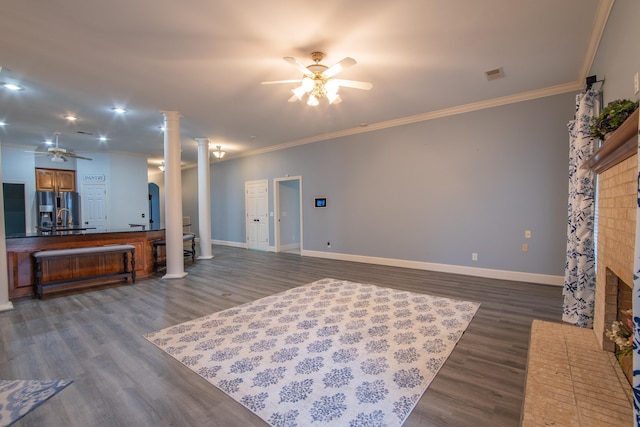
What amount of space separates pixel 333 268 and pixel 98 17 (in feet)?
16.6

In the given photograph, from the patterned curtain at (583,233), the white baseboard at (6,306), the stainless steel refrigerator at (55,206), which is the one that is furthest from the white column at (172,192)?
the patterned curtain at (583,233)

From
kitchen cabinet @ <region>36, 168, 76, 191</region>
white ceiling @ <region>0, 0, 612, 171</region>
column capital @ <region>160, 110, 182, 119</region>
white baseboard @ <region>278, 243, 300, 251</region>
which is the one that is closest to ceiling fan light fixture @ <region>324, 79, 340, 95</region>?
white ceiling @ <region>0, 0, 612, 171</region>

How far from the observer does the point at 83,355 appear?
258 centimetres

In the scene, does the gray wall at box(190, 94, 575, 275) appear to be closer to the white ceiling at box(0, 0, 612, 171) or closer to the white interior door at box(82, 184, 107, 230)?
the white ceiling at box(0, 0, 612, 171)

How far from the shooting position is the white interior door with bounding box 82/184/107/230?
859cm

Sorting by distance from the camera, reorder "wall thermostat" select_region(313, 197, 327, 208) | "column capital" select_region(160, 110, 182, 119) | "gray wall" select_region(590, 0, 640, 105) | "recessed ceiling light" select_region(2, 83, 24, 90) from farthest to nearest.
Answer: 1. "wall thermostat" select_region(313, 197, 327, 208)
2. "column capital" select_region(160, 110, 182, 119)
3. "recessed ceiling light" select_region(2, 83, 24, 90)
4. "gray wall" select_region(590, 0, 640, 105)

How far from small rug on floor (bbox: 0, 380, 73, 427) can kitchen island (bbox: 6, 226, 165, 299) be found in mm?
3127

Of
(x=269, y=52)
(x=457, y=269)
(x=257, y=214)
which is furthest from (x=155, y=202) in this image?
(x=457, y=269)

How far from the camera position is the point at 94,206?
28.2 feet

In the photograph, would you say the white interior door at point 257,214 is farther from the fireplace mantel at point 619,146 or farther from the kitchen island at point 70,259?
the fireplace mantel at point 619,146

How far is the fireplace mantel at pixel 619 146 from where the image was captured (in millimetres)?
1353

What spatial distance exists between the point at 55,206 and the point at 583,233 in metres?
11.3

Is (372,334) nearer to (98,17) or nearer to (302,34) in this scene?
(302,34)

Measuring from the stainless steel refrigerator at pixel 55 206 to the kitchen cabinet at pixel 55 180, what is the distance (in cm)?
37
